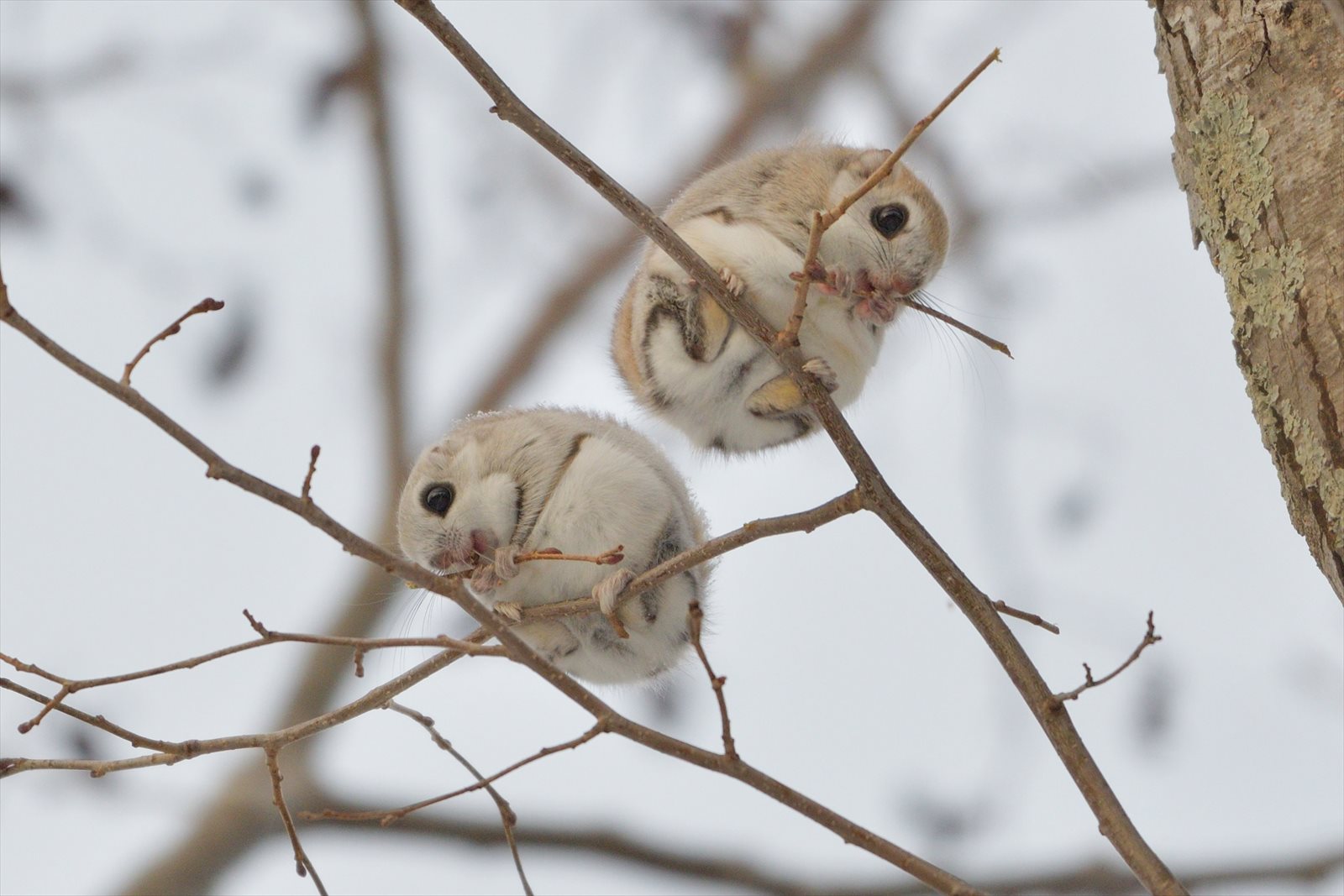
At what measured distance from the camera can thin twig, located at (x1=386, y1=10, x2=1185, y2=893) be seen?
1835 mm

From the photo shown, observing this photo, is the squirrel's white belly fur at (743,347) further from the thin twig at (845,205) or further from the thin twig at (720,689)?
the thin twig at (720,689)

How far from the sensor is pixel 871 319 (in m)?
Result: 2.97

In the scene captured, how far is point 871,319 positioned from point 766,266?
0.27m

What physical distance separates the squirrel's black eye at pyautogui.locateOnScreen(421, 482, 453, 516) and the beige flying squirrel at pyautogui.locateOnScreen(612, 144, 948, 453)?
49 cm

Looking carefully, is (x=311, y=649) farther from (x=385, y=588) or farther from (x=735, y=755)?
(x=735, y=755)

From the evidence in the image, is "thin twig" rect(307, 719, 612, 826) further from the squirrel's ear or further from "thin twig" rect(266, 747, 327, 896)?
the squirrel's ear

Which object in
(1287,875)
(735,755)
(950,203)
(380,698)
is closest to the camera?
(735,755)

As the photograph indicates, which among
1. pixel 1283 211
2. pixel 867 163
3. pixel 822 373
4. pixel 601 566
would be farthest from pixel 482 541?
pixel 1283 211

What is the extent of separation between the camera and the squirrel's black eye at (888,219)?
120 inches

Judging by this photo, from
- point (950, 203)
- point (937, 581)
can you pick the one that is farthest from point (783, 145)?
point (937, 581)

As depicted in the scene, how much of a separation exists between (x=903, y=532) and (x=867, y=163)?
1420mm

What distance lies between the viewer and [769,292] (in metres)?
2.86

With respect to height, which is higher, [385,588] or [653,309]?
[385,588]

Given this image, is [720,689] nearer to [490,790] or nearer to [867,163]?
[490,790]
